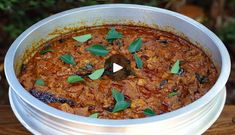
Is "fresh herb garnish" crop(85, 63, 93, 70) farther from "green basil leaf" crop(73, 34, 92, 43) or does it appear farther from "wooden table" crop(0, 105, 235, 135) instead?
"wooden table" crop(0, 105, 235, 135)

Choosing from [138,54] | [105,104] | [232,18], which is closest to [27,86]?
[105,104]

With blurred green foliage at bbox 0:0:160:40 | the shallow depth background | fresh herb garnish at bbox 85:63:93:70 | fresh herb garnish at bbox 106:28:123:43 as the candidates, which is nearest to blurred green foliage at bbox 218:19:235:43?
the shallow depth background

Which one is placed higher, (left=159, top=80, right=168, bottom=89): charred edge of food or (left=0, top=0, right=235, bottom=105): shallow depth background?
(left=159, top=80, right=168, bottom=89): charred edge of food

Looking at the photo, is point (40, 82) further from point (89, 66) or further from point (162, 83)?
point (162, 83)

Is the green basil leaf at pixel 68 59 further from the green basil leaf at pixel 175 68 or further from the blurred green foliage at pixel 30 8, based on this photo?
the blurred green foliage at pixel 30 8

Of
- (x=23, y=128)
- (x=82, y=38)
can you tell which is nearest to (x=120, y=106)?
(x=82, y=38)
